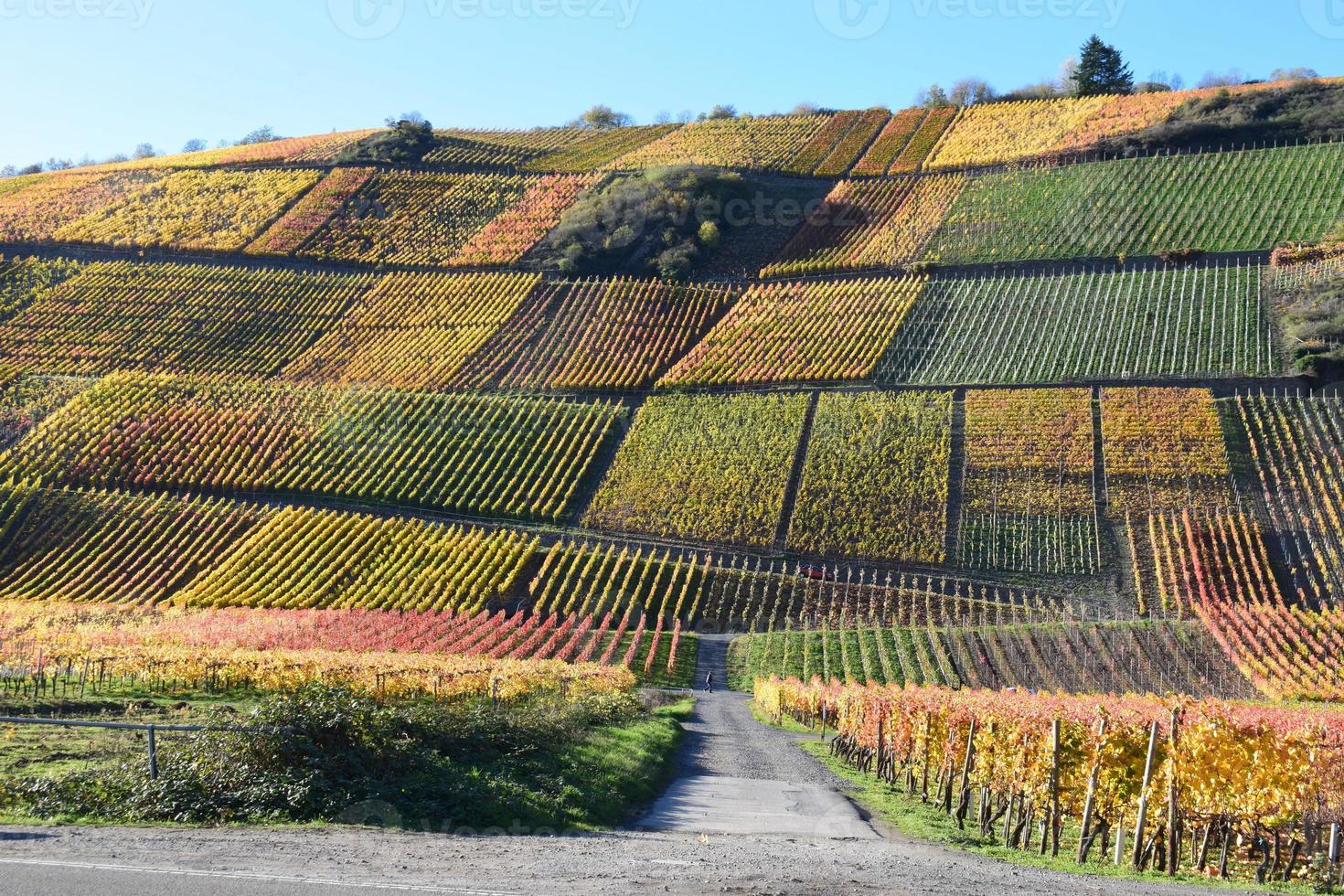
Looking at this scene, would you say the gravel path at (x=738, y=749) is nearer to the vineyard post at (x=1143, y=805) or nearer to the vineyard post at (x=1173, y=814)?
the vineyard post at (x=1143, y=805)

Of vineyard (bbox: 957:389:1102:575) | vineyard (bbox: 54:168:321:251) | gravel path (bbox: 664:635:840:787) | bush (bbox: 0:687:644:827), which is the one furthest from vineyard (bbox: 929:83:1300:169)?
bush (bbox: 0:687:644:827)

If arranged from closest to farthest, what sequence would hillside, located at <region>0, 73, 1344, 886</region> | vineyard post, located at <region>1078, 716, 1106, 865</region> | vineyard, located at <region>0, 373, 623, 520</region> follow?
1. vineyard post, located at <region>1078, 716, 1106, 865</region>
2. hillside, located at <region>0, 73, 1344, 886</region>
3. vineyard, located at <region>0, 373, 623, 520</region>

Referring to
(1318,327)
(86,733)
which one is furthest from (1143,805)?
(1318,327)

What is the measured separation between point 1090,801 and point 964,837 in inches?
92.0

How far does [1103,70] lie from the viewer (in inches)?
4269

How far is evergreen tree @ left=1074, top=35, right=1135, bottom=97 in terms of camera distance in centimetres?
10819

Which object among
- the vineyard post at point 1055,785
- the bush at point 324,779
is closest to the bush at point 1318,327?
the vineyard post at point 1055,785

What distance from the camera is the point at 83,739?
2044cm

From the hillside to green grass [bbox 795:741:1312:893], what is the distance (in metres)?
1.03

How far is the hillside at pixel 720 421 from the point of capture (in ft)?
138

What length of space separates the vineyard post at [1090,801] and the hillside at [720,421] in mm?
2200

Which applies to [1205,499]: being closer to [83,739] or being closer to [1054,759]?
[1054,759]

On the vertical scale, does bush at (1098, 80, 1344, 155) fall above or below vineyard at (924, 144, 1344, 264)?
above

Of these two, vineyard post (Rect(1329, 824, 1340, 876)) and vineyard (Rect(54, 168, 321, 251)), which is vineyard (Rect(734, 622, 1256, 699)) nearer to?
vineyard post (Rect(1329, 824, 1340, 876))
